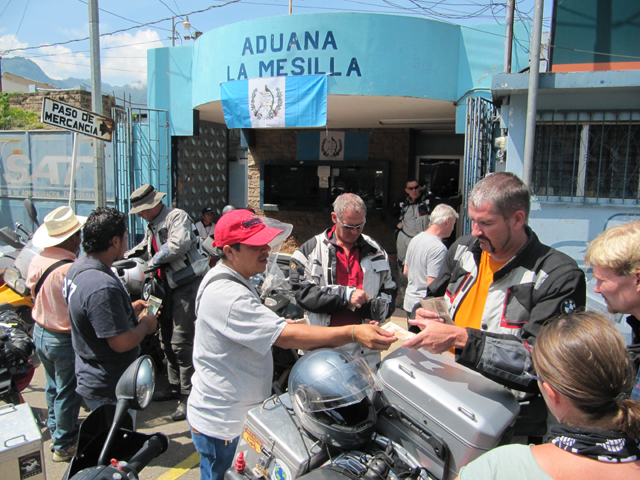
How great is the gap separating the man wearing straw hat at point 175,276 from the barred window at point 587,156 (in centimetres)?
374

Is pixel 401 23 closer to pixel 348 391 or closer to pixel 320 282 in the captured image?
pixel 320 282

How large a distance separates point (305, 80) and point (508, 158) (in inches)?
126

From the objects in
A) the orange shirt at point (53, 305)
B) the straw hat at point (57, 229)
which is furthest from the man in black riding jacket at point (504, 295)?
the straw hat at point (57, 229)

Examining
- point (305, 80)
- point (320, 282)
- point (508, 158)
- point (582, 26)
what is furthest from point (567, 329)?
point (305, 80)

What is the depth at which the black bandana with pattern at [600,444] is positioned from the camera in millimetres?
1006

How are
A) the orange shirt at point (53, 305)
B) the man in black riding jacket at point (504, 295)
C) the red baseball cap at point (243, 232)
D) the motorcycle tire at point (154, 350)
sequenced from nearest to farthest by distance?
1. the man in black riding jacket at point (504, 295)
2. the red baseball cap at point (243, 232)
3. the orange shirt at point (53, 305)
4. the motorcycle tire at point (154, 350)

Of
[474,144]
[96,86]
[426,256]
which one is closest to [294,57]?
[96,86]

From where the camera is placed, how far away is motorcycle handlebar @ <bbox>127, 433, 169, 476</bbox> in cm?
160

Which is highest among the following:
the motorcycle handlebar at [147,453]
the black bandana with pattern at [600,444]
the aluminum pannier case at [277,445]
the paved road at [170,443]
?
the black bandana with pattern at [600,444]

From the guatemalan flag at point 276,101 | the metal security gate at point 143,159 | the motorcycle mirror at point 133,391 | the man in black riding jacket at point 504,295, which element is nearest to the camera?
the man in black riding jacket at point 504,295

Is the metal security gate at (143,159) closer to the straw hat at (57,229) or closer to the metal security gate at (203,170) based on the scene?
the metal security gate at (203,170)

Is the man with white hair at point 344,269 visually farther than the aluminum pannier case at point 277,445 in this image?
Yes

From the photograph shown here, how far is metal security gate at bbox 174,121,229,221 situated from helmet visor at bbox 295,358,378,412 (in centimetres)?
795

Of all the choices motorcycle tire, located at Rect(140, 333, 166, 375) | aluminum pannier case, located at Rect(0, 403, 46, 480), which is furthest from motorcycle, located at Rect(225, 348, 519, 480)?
motorcycle tire, located at Rect(140, 333, 166, 375)
